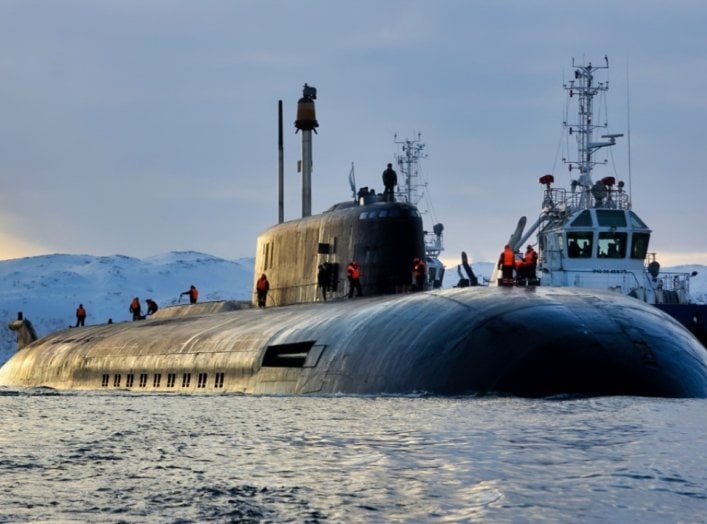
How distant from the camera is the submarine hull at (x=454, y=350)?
52.3ft

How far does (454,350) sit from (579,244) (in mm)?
31091

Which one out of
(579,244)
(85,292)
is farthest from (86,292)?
(579,244)

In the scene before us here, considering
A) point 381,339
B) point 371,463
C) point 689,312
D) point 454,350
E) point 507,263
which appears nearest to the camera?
point 371,463

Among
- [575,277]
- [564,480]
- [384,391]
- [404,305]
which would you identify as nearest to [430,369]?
[384,391]

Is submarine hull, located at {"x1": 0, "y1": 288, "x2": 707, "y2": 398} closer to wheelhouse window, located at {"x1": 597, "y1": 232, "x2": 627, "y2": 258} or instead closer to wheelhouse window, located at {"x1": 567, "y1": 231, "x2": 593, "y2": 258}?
wheelhouse window, located at {"x1": 567, "y1": 231, "x2": 593, "y2": 258}

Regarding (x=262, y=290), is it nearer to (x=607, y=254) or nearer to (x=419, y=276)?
(x=419, y=276)

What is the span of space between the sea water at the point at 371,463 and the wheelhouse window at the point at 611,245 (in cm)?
3252

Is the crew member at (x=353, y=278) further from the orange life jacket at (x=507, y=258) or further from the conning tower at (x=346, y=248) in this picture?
the orange life jacket at (x=507, y=258)

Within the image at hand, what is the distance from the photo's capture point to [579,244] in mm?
47156

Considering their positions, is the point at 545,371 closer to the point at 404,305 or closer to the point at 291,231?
the point at 404,305

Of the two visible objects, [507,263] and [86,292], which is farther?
[86,292]

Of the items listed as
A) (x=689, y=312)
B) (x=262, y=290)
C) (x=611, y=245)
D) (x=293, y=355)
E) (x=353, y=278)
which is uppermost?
(x=611, y=245)

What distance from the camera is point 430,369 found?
1681cm

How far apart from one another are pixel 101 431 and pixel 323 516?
5.75 m
